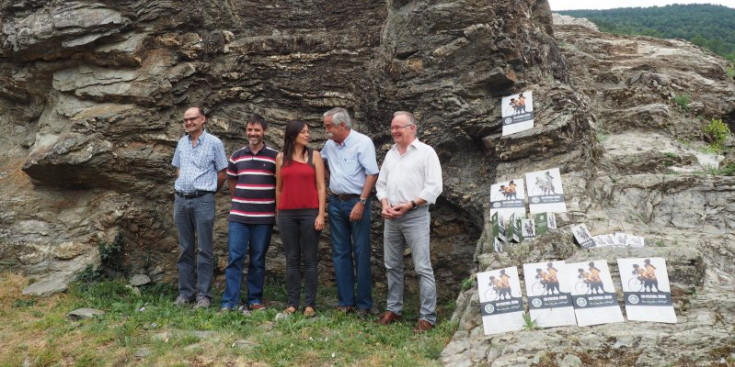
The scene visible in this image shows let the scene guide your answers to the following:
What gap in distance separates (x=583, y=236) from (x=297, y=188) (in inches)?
114

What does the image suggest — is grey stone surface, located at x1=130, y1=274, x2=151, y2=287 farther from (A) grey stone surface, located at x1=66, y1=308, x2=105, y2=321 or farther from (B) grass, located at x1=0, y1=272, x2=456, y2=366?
(A) grey stone surface, located at x1=66, y1=308, x2=105, y2=321

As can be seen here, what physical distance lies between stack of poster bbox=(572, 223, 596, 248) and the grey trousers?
145cm

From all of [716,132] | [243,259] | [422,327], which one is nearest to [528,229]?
[422,327]

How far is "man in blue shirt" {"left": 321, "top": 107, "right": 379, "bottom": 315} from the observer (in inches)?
245

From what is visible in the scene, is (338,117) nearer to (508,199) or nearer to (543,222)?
(508,199)

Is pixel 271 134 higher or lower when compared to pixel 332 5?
lower

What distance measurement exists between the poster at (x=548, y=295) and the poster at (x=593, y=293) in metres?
0.06

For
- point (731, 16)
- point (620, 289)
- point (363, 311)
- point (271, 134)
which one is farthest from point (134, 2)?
point (731, 16)

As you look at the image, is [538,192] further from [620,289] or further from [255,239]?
[255,239]

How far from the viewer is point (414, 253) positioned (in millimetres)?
5781

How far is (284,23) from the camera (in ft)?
28.5

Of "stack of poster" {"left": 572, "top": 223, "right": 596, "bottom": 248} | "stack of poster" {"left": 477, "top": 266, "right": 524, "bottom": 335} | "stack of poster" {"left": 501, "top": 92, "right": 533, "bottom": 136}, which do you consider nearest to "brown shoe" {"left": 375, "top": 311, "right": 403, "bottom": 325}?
"stack of poster" {"left": 477, "top": 266, "right": 524, "bottom": 335}

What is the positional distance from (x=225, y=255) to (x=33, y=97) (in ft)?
12.2

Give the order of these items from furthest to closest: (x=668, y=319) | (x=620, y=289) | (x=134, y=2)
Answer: (x=134, y=2), (x=620, y=289), (x=668, y=319)
